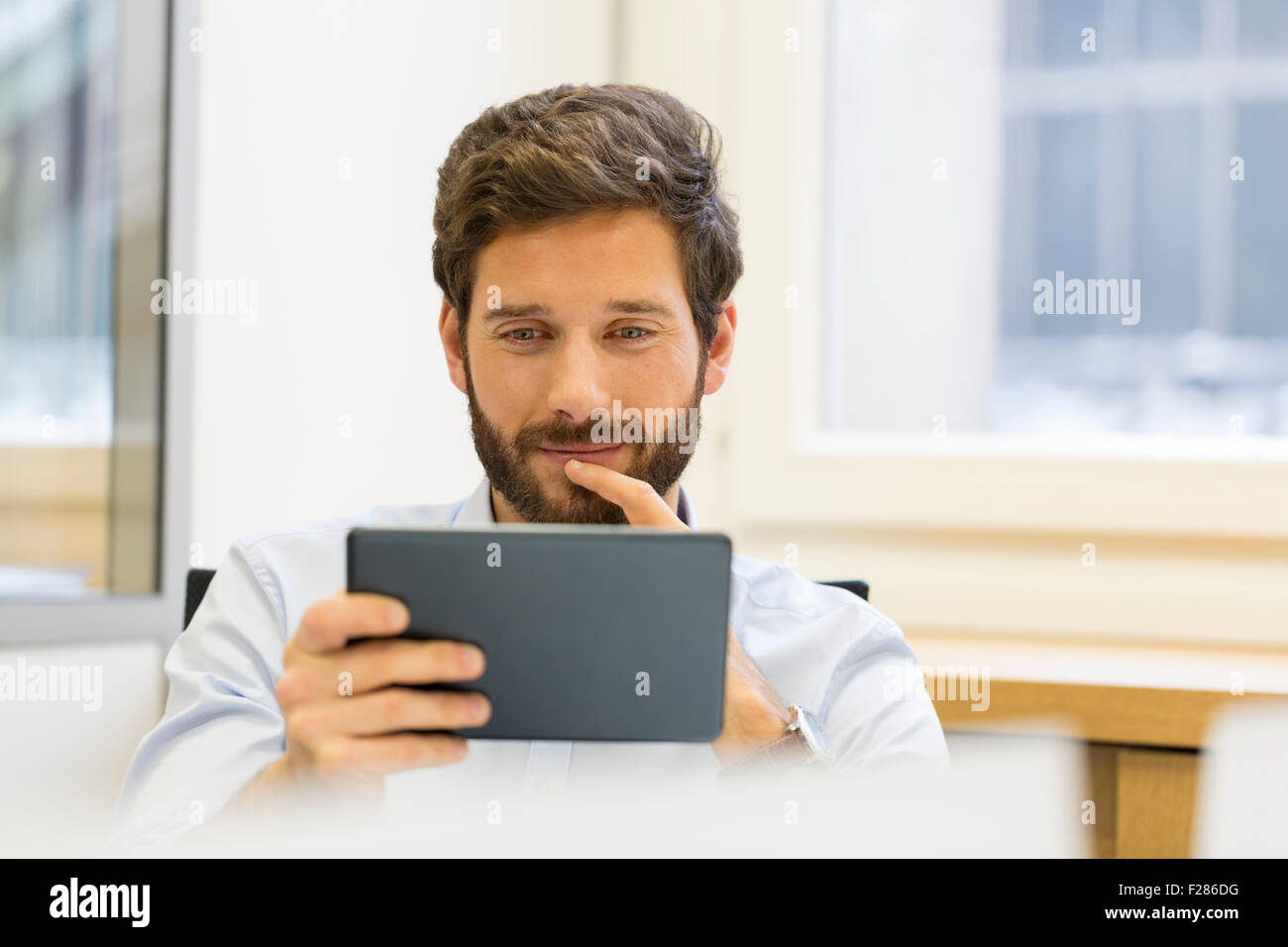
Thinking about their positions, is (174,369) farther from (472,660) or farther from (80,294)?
(472,660)

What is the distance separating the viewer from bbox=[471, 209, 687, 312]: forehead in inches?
45.8

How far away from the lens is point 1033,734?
1393 mm

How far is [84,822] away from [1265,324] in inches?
83.1

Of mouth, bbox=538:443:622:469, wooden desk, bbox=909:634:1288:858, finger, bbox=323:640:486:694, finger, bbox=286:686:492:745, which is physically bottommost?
wooden desk, bbox=909:634:1288:858

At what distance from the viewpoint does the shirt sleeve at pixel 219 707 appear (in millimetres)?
974

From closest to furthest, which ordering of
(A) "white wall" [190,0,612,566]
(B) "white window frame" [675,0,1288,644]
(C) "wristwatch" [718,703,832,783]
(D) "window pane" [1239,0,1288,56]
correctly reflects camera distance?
(C) "wristwatch" [718,703,832,783] < (A) "white wall" [190,0,612,566] < (B) "white window frame" [675,0,1288,644] < (D) "window pane" [1239,0,1288,56]

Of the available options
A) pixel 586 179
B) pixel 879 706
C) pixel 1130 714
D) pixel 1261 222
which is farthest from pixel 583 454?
pixel 1261 222

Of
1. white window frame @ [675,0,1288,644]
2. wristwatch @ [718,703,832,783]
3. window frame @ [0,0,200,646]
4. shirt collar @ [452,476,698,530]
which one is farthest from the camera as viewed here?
white window frame @ [675,0,1288,644]

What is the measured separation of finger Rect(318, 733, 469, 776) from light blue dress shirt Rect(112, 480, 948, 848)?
155 mm

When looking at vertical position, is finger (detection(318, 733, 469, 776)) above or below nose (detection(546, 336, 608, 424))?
below

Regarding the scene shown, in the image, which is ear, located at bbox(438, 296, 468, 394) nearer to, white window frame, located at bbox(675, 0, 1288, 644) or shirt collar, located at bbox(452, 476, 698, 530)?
shirt collar, located at bbox(452, 476, 698, 530)

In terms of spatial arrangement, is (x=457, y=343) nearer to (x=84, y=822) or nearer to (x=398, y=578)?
(x=398, y=578)

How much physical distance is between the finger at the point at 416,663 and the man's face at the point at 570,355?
1.81 feet

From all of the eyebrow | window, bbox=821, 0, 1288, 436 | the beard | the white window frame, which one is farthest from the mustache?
window, bbox=821, 0, 1288, 436
